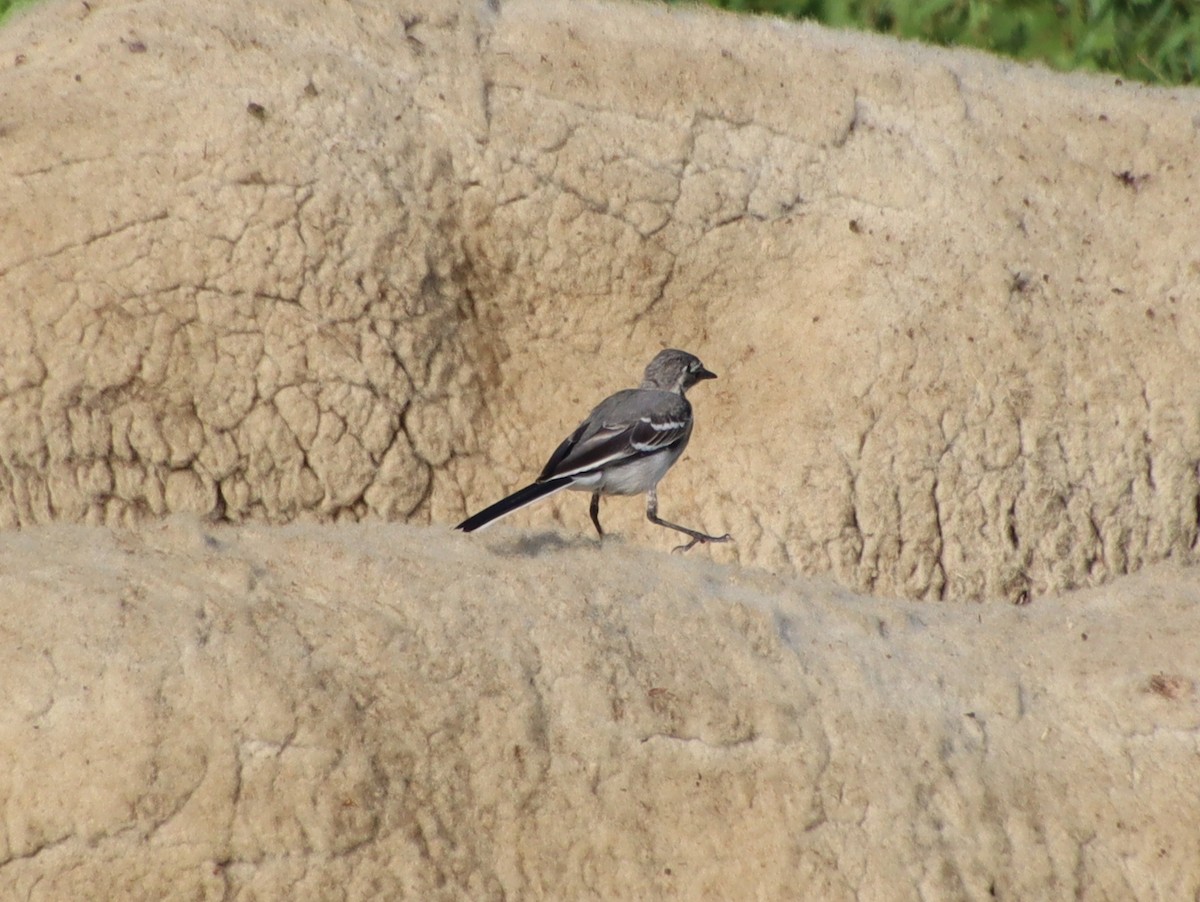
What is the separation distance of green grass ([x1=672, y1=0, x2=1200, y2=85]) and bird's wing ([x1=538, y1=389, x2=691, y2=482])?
500 cm

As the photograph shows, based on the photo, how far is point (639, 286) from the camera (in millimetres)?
7566

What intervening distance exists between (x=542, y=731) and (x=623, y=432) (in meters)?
1.89

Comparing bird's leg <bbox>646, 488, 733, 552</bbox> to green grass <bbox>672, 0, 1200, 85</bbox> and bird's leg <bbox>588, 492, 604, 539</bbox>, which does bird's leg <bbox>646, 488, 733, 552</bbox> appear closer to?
bird's leg <bbox>588, 492, 604, 539</bbox>

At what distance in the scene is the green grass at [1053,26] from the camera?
37.6 feet

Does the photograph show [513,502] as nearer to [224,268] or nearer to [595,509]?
[595,509]

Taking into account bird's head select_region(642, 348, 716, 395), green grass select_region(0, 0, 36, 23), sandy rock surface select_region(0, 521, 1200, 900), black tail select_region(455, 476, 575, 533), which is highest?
green grass select_region(0, 0, 36, 23)

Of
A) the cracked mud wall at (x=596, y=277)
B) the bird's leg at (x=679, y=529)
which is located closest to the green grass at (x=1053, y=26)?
the cracked mud wall at (x=596, y=277)

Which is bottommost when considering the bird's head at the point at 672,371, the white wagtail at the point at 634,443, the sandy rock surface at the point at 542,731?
the sandy rock surface at the point at 542,731

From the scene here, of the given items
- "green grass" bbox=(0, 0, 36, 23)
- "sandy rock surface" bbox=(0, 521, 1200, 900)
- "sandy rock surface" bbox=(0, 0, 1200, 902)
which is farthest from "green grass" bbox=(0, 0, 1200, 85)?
"sandy rock surface" bbox=(0, 521, 1200, 900)

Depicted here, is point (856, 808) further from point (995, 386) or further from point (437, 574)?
point (995, 386)

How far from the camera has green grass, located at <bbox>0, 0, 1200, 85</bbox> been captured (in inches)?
451

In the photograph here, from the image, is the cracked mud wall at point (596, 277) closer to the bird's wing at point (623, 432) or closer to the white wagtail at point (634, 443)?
the white wagtail at point (634, 443)

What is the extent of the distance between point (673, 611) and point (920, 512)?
79.8 inches

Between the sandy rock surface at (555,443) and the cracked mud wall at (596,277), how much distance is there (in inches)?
0.8
